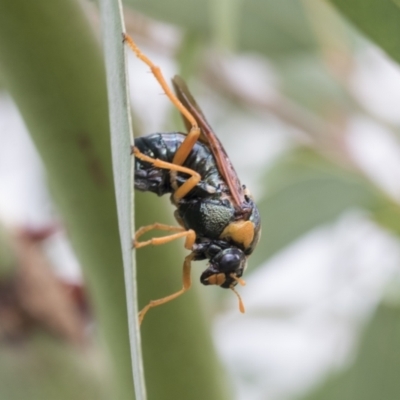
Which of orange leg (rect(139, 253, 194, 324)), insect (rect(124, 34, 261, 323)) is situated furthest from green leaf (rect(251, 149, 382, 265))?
orange leg (rect(139, 253, 194, 324))

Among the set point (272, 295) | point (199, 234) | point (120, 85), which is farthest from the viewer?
point (272, 295)

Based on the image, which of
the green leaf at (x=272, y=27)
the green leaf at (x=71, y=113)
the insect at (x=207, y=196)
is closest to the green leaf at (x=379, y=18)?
the green leaf at (x=71, y=113)

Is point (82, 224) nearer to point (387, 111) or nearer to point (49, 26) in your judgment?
point (49, 26)

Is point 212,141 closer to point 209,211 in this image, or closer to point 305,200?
point 209,211

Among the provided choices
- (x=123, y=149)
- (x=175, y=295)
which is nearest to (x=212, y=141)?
(x=175, y=295)

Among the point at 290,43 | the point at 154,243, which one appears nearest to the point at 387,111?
the point at 290,43

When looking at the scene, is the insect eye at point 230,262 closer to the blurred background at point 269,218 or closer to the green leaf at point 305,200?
the blurred background at point 269,218

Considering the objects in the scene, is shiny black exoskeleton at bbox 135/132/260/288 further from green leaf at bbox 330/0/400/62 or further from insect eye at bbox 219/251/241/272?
green leaf at bbox 330/0/400/62
